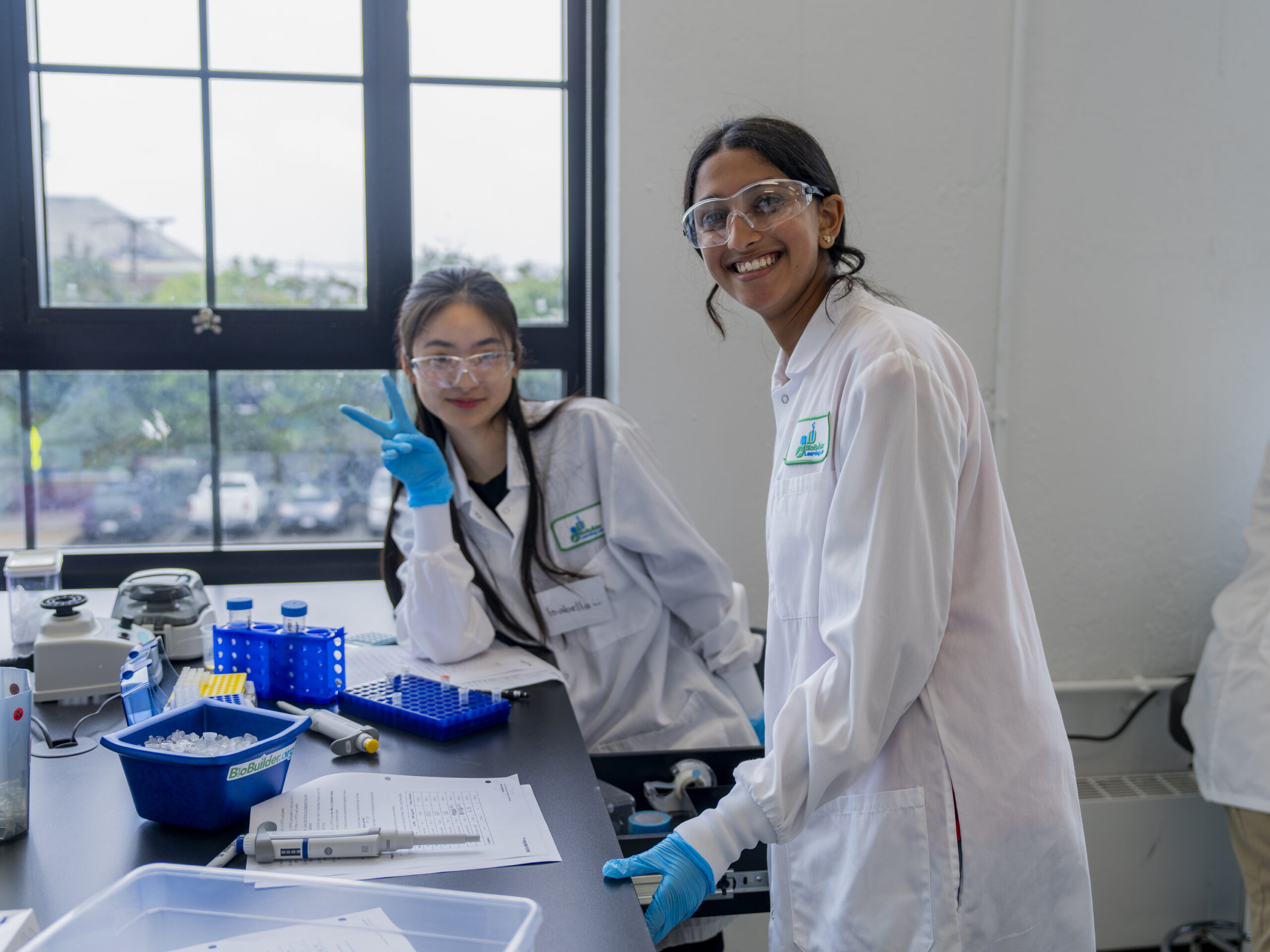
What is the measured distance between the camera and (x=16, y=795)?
3.29 feet

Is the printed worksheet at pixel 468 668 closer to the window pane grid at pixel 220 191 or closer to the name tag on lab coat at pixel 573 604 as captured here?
the name tag on lab coat at pixel 573 604

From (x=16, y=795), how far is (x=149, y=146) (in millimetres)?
1903

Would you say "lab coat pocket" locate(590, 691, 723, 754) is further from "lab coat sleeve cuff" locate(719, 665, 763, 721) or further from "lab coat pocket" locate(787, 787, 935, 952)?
"lab coat pocket" locate(787, 787, 935, 952)

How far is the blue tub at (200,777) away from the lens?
1.00m

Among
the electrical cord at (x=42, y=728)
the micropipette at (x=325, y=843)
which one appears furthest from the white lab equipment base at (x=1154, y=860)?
the electrical cord at (x=42, y=728)

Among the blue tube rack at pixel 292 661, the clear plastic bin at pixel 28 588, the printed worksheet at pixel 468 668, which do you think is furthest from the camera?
the clear plastic bin at pixel 28 588

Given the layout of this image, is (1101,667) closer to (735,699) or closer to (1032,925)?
(735,699)

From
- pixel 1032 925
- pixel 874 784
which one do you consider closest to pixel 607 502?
pixel 874 784

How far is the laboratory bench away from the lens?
2.89 feet

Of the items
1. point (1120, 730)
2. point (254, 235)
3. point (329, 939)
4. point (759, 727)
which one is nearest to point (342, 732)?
point (329, 939)

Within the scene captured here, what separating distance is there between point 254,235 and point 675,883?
2.05 metres

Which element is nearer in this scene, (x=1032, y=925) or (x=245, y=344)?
(x=1032, y=925)

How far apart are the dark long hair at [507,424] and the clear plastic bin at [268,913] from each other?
3.43ft

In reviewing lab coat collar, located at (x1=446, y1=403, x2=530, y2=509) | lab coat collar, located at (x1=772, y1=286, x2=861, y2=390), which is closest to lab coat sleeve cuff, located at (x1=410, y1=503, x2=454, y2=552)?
lab coat collar, located at (x1=446, y1=403, x2=530, y2=509)
